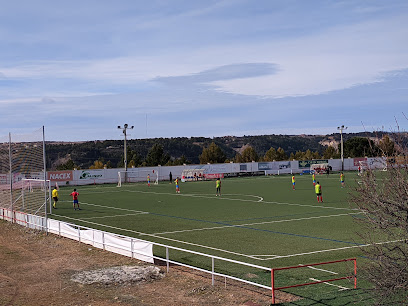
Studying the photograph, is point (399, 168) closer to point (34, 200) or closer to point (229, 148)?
point (34, 200)

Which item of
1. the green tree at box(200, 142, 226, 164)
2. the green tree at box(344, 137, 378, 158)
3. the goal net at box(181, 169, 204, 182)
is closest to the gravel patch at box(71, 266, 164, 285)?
Result: the goal net at box(181, 169, 204, 182)

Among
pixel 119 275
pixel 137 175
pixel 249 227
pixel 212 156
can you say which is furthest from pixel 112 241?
pixel 212 156

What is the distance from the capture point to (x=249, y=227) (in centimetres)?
2783

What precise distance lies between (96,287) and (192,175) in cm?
6255

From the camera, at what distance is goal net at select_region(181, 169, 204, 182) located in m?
79.1

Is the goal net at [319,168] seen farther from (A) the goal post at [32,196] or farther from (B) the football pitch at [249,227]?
(A) the goal post at [32,196]

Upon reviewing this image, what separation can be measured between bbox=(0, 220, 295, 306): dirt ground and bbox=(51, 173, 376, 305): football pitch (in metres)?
1.31

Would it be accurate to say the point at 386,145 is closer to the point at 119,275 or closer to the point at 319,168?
the point at 119,275

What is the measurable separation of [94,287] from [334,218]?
1775 cm

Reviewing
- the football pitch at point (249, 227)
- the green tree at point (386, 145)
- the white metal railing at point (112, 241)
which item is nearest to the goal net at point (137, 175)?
the football pitch at point (249, 227)

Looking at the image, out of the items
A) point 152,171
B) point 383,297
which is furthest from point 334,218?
point 152,171

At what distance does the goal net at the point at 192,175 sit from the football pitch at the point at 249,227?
29.8 m

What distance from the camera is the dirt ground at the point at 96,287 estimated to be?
49.9ft

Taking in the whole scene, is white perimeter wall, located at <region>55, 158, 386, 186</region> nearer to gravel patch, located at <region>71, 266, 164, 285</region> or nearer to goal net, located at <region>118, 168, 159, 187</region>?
goal net, located at <region>118, 168, 159, 187</region>
